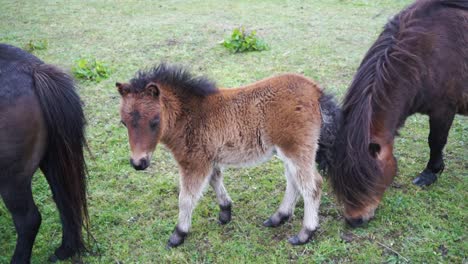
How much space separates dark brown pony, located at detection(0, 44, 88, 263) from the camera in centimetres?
272

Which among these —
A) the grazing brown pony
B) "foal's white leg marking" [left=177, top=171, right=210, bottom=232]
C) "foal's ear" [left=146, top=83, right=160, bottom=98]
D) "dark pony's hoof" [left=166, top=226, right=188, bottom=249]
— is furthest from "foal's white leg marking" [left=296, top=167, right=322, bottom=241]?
"foal's ear" [left=146, top=83, right=160, bottom=98]

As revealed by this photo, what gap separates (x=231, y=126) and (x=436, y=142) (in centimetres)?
215

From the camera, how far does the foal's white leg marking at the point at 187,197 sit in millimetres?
3518

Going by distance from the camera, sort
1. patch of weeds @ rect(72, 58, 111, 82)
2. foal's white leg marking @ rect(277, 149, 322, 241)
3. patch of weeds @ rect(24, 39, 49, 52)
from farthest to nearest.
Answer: patch of weeds @ rect(24, 39, 49, 52), patch of weeds @ rect(72, 58, 111, 82), foal's white leg marking @ rect(277, 149, 322, 241)

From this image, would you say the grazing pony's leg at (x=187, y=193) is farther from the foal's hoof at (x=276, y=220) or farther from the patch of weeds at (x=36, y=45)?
the patch of weeds at (x=36, y=45)

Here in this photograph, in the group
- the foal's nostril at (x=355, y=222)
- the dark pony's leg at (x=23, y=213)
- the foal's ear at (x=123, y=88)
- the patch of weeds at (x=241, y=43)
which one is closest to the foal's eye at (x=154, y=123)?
the foal's ear at (x=123, y=88)

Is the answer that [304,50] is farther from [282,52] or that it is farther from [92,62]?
[92,62]

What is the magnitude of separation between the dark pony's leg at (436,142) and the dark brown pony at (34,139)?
3.24 metres

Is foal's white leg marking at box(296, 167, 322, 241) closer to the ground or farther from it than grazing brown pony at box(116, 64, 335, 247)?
closer to the ground

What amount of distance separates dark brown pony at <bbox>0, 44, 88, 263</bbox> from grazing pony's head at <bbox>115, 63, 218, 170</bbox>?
0.38 meters

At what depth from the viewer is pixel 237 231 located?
378 cm

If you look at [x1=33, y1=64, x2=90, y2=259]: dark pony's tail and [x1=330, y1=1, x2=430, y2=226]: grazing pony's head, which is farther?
[x1=330, y1=1, x2=430, y2=226]: grazing pony's head

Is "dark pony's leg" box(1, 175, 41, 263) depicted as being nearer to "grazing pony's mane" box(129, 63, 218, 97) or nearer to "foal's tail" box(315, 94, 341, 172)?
"grazing pony's mane" box(129, 63, 218, 97)

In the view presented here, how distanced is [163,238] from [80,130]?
1.27 metres
